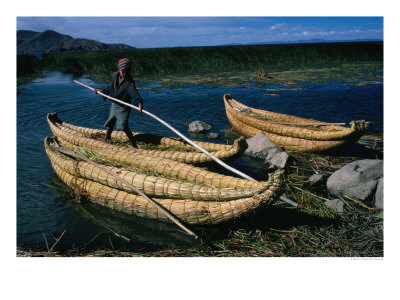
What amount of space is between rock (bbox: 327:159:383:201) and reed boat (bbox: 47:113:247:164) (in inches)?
63.4

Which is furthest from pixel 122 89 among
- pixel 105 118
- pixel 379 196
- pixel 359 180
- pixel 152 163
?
pixel 105 118

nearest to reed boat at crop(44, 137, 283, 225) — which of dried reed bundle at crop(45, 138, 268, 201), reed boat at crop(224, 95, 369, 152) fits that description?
dried reed bundle at crop(45, 138, 268, 201)

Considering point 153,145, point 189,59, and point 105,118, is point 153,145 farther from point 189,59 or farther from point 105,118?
point 189,59

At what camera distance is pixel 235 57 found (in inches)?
947

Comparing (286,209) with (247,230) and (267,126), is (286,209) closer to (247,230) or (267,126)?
(247,230)

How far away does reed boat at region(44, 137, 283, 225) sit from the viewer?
2891 mm

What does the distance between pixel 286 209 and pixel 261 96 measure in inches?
374

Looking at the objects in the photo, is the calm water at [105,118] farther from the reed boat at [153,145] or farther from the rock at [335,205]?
the rock at [335,205]

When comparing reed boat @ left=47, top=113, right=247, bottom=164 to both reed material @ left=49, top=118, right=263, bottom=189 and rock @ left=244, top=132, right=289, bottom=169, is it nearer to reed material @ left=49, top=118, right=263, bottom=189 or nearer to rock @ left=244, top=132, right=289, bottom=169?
reed material @ left=49, top=118, right=263, bottom=189

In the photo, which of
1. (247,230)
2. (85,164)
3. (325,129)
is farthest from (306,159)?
(85,164)

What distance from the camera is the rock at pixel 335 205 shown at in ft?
12.3

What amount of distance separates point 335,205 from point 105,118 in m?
8.14

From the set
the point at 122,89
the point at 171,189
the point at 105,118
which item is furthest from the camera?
the point at 105,118

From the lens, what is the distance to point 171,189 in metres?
3.46
